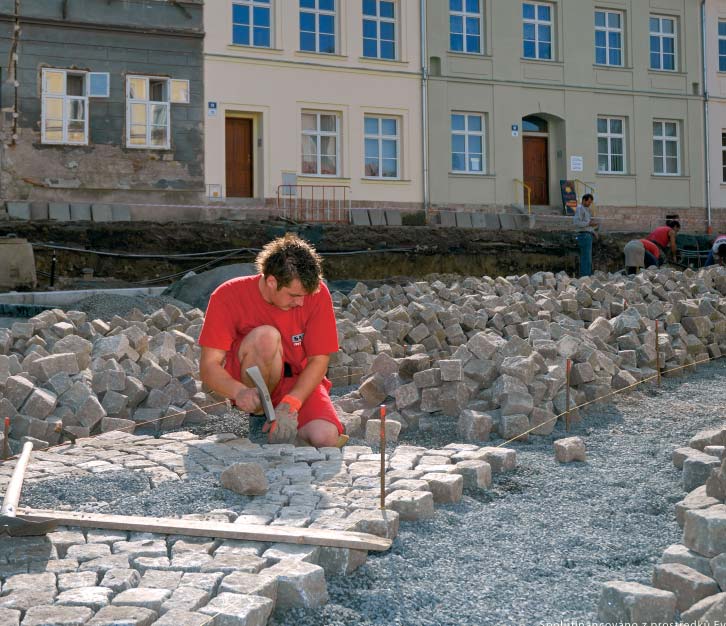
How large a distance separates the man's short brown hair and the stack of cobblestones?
3.19 feet

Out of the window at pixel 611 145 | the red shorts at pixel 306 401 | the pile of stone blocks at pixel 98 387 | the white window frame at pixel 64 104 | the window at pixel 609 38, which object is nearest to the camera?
the red shorts at pixel 306 401

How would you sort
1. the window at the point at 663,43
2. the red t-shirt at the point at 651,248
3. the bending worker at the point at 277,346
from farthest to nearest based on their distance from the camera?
1. the window at the point at 663,43
2. the red t-shirt at the point at 651,248
3. the bending worker at the point at 277,346

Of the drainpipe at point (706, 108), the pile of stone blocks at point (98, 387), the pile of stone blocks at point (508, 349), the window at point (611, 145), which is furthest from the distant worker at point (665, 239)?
the pile of stone blocks at point (98, 387)

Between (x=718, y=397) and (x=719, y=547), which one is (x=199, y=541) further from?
(x=718, y=397)

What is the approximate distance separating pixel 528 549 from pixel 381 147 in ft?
72.7

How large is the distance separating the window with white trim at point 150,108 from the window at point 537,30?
1094cm

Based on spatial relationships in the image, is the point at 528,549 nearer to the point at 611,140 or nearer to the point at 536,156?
the point at 536,156

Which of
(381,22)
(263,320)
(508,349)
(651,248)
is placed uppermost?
(381,22)

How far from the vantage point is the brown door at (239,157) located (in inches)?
934

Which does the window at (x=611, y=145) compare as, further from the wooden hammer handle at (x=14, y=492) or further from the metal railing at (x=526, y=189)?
the wooden hammer handle at (x=14, y=492)

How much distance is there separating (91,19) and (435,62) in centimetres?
950

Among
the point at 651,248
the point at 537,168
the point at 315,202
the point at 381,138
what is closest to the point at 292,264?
the point at 651,248

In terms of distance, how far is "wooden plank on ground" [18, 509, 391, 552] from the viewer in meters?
3.63

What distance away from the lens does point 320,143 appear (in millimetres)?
24672
